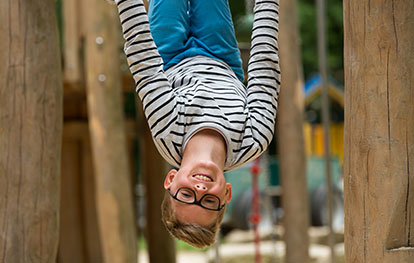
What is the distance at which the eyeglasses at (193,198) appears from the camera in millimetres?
2568

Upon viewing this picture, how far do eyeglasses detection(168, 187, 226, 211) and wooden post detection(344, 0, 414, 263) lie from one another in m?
0.54

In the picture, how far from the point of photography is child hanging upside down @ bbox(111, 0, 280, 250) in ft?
8.48

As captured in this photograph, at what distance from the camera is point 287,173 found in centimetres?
620

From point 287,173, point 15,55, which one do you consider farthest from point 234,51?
point 287,173

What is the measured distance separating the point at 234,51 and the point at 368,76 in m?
0.68

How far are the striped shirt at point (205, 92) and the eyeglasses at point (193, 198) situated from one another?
153 mm

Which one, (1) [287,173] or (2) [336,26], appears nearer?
(1) [287,173]

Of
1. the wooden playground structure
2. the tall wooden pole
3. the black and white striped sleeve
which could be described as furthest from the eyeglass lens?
the tall wooden pole

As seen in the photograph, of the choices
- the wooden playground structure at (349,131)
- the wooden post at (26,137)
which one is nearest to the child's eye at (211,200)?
the wooden playground structure at (349,131)

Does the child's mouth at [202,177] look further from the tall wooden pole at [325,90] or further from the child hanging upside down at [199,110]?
the tall wooden pole at [325,90]

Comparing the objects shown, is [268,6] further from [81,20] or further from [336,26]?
[336,26]

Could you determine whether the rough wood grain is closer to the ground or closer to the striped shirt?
the striped shirt

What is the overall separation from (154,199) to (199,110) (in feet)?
17.5

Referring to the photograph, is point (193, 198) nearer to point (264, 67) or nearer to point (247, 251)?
point (264, 67)
